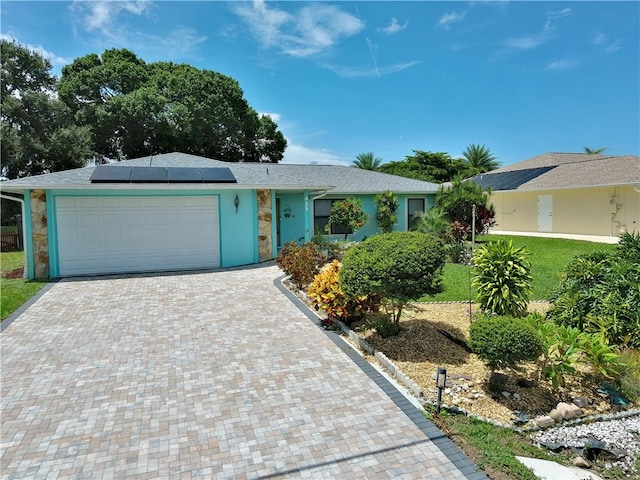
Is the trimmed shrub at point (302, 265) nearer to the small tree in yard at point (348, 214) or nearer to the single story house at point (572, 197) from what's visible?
the small tree in yard at point (348, 214)

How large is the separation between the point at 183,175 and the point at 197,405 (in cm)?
986

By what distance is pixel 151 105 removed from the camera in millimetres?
27938

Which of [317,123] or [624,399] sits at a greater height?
[317,123]

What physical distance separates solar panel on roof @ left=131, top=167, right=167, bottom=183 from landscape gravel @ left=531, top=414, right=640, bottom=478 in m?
11.7

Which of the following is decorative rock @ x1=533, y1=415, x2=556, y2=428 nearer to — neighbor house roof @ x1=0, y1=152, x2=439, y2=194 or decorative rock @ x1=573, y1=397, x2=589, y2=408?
decorative rock @ x1=573, y1=397, x2=589, y2=408

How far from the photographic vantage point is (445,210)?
656 inches

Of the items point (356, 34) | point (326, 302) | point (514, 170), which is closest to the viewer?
point (326, 302)

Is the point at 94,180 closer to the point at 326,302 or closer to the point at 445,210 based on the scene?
the point at 326,302

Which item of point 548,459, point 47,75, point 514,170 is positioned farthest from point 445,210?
point 47,75

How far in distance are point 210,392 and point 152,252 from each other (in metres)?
9.04

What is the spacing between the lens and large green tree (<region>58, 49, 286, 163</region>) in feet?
90.7

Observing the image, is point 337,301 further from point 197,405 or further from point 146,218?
point 146,218

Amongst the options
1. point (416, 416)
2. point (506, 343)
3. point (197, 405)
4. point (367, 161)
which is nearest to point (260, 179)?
point (197, 405)

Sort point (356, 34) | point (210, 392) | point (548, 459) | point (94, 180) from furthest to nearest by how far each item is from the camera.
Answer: point (356, 34)
point (94, 180)
point (210, 392)
point (548, 459)
